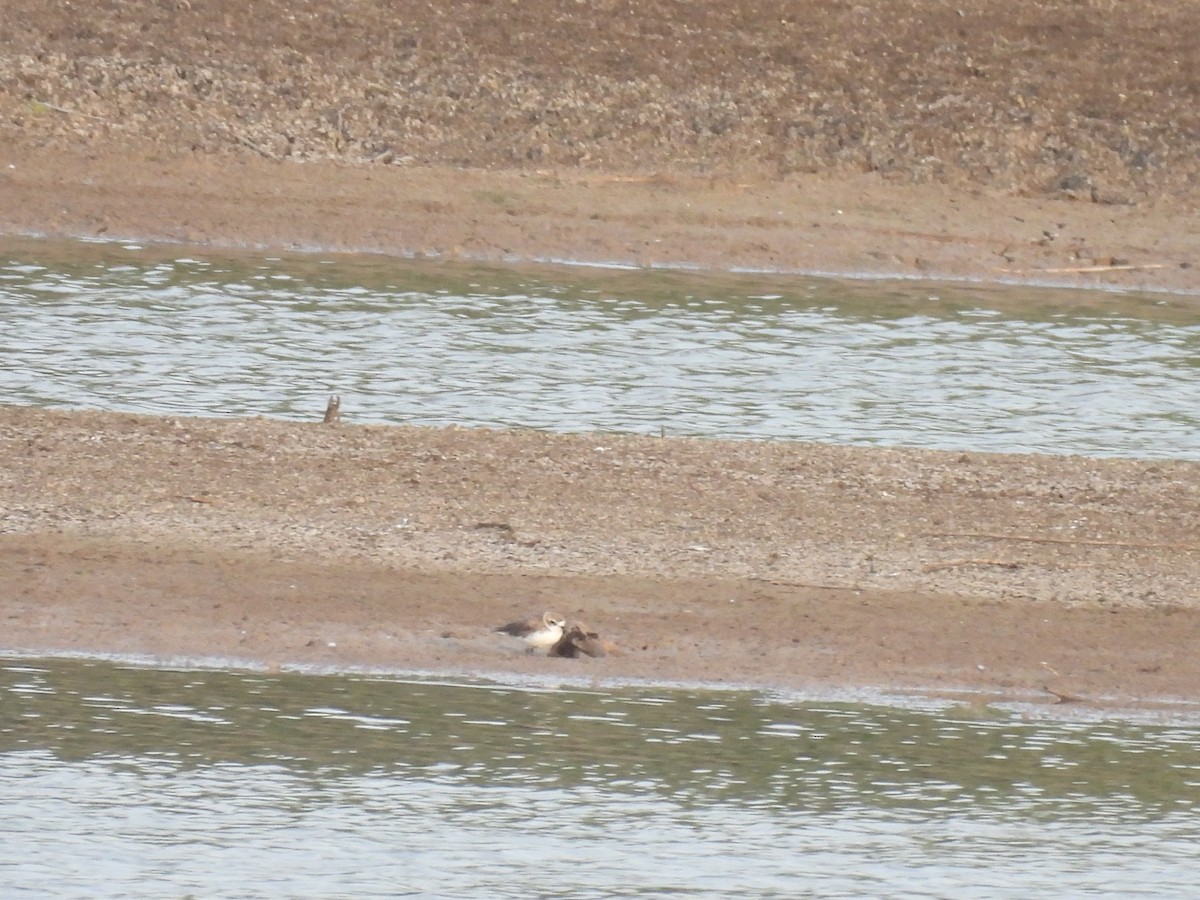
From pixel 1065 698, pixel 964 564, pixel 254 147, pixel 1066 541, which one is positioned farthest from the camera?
pixel 254 147

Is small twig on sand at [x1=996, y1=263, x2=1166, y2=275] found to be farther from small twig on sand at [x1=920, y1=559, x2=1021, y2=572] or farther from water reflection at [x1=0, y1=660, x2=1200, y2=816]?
water reflection at [x1=0, y1=660, x2=1200, y2=816]

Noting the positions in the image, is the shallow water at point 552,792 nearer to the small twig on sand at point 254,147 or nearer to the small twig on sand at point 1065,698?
the small twig on sand at point 1065,698

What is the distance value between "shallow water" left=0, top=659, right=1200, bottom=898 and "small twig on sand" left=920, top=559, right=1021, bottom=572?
Result: 144 cm

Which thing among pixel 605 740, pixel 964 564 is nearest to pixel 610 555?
pixel 964 564

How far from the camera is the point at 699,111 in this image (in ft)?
69.8

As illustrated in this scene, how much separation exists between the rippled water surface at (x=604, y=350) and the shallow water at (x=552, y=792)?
4103mm

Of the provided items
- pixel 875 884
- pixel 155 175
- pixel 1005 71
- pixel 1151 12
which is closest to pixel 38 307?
pixel 155 175

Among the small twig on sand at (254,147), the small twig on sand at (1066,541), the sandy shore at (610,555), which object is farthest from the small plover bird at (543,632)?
the small twig on sand at (254,147)

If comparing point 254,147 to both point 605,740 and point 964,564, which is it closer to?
point 964,564

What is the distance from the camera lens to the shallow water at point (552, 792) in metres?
6.62

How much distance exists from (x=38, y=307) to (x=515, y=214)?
4.96 metres

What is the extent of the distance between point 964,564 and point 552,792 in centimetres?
308

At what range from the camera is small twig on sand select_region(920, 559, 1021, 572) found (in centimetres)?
970

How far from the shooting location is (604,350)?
14.5m
